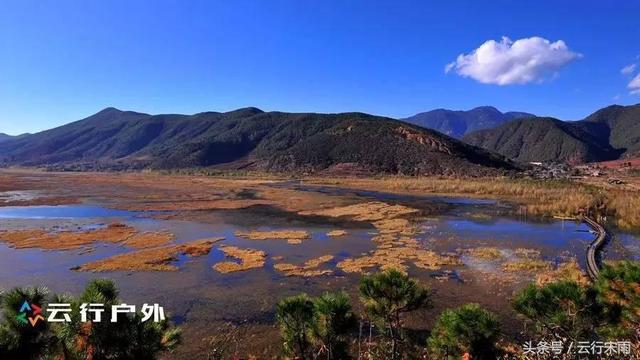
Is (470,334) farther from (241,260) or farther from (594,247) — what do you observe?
(594,247)

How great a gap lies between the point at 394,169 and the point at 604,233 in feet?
267

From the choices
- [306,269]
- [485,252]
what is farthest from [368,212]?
[306,269]

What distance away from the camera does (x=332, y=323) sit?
333 inches

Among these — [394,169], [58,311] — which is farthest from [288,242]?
[394,169]

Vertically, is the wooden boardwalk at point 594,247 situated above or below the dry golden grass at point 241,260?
above

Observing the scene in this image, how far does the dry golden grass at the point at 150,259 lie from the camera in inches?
846

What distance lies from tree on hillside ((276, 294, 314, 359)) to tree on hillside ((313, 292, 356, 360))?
0.22 metres

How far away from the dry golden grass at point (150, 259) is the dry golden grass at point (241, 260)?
148cm

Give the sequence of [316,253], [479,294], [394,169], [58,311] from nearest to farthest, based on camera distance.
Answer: [58,311]
[479,294]
[316,253]
[394,169]

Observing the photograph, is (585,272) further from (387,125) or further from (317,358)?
(387,125)

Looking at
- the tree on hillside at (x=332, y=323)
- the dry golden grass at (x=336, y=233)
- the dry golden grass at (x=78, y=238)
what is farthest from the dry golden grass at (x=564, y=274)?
the dry golden grass at (x=78, y=238)

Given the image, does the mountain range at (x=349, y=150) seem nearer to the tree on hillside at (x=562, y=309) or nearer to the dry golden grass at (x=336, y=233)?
the dry golden grass at (x=336, y=233)

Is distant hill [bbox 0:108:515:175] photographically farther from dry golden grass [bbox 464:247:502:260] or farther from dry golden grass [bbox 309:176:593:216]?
dry golden grass [bbox 464:247:502:260]

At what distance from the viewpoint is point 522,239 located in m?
29.4
